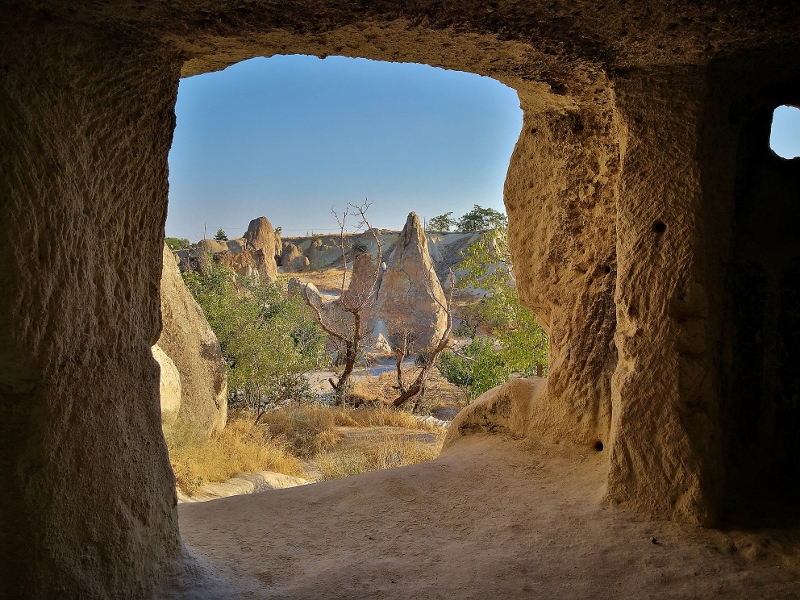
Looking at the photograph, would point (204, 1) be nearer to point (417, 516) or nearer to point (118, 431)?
point (118, 431)

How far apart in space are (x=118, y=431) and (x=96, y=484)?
0.21 meters

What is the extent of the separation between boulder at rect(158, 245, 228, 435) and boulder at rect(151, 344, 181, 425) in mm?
618

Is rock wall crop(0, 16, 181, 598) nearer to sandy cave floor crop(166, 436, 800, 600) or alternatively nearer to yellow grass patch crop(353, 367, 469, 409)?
sandy cave floor crop(166, 436, 800, 600)

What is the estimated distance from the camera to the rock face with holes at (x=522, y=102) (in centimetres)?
192

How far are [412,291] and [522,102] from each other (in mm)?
14090

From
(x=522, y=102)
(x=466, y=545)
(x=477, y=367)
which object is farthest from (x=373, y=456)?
(x=522, y=102)

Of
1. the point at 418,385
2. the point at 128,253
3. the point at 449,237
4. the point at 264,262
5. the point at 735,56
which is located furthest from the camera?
the point at 449,237

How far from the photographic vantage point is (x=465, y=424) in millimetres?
4805

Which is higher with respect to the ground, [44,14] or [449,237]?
[449,237]

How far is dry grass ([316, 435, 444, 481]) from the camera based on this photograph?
24.0 ft

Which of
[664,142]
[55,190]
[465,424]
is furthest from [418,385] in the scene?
[55,190]

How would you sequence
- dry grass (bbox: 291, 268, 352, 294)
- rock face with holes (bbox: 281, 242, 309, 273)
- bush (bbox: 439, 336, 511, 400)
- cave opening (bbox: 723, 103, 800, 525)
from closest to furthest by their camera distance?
cave opening (bbox: 723, 103, 800, 525)
bush (bbox: 439, 336, 511, 400)
dry grass (bbox: 291, 268, 352, 294)
rock face with holes (bbox: 281, 242, 309, 273)

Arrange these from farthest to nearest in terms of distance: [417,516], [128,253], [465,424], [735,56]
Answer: [465,424] < [417,516] < [735,56] < [128,253]

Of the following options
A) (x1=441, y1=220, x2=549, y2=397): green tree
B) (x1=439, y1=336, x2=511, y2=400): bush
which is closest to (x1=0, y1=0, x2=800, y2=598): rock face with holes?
(x1=441, y1=220, x2=549, y2=397): green tree
